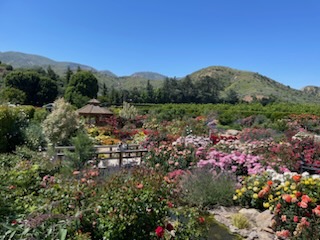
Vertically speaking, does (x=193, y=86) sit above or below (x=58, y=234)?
above

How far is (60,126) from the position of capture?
12.0m

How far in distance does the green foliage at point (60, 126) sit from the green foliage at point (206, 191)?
7733 millimetres

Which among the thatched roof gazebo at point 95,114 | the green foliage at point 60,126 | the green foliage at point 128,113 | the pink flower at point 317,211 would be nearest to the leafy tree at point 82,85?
the green foliage at point 128,113

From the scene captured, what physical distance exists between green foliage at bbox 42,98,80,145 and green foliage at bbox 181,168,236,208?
304 inches

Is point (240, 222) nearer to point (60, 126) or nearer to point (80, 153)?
point (80, 153)

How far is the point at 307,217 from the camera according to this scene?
3.99 m

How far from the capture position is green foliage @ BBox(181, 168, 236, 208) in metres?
5.49

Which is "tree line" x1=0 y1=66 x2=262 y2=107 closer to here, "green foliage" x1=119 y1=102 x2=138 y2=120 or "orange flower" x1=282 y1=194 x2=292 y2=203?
"green foliage" x1=119 y1=102 x2=138 y2=120

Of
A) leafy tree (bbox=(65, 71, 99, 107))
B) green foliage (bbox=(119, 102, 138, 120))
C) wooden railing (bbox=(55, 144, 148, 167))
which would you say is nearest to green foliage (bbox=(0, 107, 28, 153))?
wooden railing (bbox=(55, 144, 148, 167))

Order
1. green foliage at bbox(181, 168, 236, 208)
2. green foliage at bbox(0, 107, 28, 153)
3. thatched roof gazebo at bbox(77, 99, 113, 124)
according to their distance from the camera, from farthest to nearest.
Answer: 1. thatched roof gazebo at bbox(77, 99, 113, 124)
2. green foliage at bbox(0, 107, 28, 153)
3. green foliage at bbox(181, 168, 236, 208)

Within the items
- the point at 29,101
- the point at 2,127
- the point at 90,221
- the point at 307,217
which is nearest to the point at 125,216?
the point at 90,221

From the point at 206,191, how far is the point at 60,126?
26.9 feet

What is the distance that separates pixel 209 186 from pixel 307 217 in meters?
1.98

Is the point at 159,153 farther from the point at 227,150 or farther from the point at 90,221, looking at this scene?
the point at 90,221
